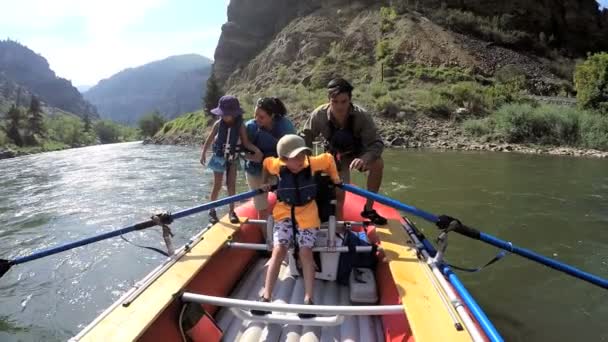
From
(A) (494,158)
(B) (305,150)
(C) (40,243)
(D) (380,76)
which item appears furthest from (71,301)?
(D) (380,76)

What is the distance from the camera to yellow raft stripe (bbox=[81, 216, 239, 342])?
6.94ft

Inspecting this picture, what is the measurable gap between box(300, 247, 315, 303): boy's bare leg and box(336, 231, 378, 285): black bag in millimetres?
452

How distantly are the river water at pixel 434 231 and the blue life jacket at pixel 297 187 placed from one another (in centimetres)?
227

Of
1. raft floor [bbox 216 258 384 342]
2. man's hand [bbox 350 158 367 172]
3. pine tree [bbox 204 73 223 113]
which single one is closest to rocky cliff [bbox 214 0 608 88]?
pine tree [bbox 204 73 223 113]

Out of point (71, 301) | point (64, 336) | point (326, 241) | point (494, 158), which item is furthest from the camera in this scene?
point (494, 158)

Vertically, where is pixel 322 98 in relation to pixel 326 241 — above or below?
above

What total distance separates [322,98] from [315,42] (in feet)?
51.8

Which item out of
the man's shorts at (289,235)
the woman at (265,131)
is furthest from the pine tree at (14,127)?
the man's shorts at (289,235)

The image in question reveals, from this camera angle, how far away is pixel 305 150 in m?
3.19

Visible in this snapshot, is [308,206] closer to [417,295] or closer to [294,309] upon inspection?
[294,309]

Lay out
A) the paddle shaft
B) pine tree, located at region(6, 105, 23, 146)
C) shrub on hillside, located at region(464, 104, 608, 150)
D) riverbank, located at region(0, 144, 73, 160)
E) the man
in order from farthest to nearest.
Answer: pine tree, located at region(6, 105, 23, 146), riverbank, located at region(0, 144, 73, 160), shrub on hillside, located at region(464, 104, 608, 150), the man, the paddle shaft

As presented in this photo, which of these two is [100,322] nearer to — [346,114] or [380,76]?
[346,114]

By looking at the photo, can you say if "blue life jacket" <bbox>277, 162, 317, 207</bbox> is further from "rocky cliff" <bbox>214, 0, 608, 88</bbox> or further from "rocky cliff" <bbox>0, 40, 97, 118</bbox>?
"rocky cliff" <bbox>0, 40, 97, 118</bbox>

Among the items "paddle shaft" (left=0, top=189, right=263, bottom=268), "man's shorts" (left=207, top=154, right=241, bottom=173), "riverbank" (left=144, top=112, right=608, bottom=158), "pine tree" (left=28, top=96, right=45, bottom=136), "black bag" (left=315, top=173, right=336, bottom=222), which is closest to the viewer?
"paddle shaft" (left=0, top=189, right=263, bottom=268)
